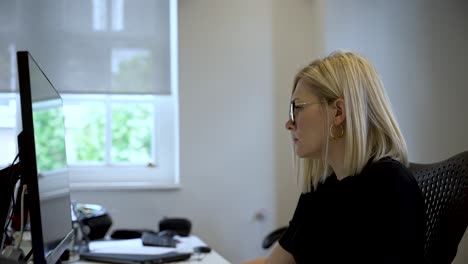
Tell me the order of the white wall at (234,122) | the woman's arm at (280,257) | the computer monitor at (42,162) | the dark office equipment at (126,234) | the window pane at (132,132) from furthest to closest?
the window pane at (132,132), the white wall at (234,122), the dark office equipment at (126,234), the woman's arm at (280,257), the computer monitor at (42,162)

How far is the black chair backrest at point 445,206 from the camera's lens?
1.27m

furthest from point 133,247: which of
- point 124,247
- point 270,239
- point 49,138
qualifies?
point 49,138

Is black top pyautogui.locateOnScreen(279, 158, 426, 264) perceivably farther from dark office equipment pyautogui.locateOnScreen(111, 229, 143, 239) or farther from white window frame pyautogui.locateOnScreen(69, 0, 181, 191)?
white window frame pyautogui.locateOnScreen(69, 0, 181, 191)

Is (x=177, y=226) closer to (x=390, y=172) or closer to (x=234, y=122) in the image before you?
(x=234, y=122)

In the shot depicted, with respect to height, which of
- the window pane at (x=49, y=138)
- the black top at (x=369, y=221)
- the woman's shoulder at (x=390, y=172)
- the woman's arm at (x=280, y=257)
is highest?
the window pane at (x=49, y=138)

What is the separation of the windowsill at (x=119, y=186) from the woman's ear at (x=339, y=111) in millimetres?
1702

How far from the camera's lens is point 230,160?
9.70ft

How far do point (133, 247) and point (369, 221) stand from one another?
129 centimetres

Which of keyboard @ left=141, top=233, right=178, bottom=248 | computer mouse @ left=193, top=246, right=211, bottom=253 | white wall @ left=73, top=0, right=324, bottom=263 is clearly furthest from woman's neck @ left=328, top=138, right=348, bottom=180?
white wall @ left=73, top=0, right=324, bottom=263

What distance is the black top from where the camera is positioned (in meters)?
1.13

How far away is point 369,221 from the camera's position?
117 cm

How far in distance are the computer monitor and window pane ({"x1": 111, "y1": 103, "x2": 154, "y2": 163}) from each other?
5.23ft

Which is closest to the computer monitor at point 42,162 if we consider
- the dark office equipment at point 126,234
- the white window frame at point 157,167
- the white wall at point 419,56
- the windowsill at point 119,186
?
the dark office equipment at point 126,234

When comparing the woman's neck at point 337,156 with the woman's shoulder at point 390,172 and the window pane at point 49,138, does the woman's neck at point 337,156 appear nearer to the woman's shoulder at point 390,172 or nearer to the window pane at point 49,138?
the woman's shoulder at point 390,172
